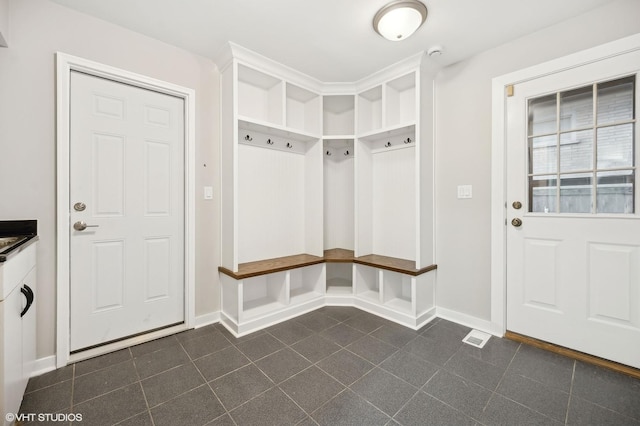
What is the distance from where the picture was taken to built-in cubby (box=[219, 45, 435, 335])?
98.4 inches

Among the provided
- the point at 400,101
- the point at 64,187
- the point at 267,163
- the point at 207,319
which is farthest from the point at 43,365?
A: the point at 400,101

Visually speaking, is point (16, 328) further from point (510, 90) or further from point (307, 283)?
point (510, 90)

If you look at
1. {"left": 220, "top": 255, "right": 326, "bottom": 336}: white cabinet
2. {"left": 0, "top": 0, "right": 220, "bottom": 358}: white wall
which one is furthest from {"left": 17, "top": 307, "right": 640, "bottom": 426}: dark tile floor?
{"left": 0, "top": 0, "right": 220, "bottom": 358}: white wall

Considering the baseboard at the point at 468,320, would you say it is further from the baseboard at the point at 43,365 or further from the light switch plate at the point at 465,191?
the baseboard at the point at 43,365

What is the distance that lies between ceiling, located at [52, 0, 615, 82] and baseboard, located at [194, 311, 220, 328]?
2.39 m

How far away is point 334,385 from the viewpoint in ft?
5.48

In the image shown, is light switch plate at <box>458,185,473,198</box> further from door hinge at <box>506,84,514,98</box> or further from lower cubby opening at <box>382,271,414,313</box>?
lower cubby opening at <box>382,271,414,313</box>

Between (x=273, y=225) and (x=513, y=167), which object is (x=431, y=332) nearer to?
(x=513, y=167)

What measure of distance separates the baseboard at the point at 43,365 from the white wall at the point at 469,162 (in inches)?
123

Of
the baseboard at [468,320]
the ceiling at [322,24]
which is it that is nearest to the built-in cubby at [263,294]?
the baseboard at [468,320]

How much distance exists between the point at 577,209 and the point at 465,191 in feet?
2.53

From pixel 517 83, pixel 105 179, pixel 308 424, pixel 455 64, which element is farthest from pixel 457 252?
pixel 105 179

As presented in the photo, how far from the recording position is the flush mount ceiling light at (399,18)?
1.82 metres

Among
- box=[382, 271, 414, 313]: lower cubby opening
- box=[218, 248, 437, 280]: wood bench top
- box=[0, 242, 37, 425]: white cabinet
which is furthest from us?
box=[382, 271, 414, 313]: lower cubby opening
